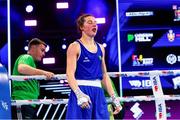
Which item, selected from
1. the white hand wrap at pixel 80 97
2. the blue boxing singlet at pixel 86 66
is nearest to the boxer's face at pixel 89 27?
the blue boxing singlet at pixel 86 66

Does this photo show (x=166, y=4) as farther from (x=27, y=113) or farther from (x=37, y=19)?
(x=27, y=113)

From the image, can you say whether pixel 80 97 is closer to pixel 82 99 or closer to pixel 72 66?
pixel 82 99

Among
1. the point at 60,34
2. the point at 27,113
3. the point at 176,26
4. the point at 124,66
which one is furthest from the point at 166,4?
the point at 27,113

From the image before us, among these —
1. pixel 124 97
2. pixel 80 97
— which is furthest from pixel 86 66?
pixel 124 97

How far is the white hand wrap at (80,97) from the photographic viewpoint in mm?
3670

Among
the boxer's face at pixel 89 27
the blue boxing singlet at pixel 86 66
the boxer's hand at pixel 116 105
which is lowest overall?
the boxer's hand at pixel 116 105

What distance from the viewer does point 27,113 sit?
15.5 feet

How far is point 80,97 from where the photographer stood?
3688 millimetres

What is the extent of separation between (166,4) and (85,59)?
12.2 ft

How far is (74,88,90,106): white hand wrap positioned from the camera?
12.0 ft

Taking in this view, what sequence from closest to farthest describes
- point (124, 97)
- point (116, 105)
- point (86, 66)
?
point (86, 66)
point (116, 105)
point (124, 97)

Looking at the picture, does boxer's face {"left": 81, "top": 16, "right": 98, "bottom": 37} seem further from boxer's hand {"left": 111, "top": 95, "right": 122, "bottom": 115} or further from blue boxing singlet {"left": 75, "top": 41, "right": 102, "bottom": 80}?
boxer's hand {"left": 111, "top": 95, "right": 122, "bottom": 115}

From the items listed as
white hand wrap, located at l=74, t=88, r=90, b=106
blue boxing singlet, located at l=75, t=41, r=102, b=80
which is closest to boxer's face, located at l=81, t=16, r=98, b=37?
blue boxing singlet, located at l=75, t=41, r=102, b=80

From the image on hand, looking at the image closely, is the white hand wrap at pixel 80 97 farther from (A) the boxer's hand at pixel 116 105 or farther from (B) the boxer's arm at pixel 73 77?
(A) the boxer's hand at pixel 116 105
